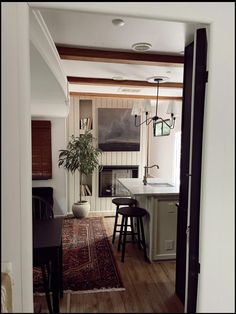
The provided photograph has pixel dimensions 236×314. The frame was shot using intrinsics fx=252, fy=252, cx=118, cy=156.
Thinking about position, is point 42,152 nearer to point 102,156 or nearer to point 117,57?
point 102,156

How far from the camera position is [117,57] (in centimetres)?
250

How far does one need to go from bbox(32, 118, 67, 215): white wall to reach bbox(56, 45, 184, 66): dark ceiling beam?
2.40 metres

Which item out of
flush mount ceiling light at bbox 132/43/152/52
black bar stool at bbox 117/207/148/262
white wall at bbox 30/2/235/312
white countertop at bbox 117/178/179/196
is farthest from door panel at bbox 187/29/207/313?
black bar stool at bbox 117/207/148/262

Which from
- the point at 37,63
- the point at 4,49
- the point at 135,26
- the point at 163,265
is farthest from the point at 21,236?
the point at 163,265

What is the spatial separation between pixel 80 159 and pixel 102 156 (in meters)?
0.78

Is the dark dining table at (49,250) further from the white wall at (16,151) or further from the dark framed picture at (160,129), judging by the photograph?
the dark framed picture at (160,129)

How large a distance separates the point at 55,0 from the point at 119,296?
52.8 inches

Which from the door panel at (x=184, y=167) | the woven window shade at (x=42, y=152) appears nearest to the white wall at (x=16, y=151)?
the door panel at (x=184, y=167)

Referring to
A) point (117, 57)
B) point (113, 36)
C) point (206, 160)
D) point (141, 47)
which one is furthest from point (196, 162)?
point (117, 57)

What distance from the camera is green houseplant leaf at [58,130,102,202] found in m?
4.57

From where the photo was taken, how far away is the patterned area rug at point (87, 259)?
1889 millimetres

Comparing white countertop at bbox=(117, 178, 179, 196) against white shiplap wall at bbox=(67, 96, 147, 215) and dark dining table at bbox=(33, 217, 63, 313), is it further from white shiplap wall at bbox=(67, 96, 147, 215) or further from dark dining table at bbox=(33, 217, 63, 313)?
white shiplap wall at bbox=(67, 96, 147, 215)

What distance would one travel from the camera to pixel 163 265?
9.30ft

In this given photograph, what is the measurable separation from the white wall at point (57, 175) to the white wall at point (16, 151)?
12.6 ft
